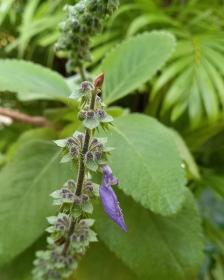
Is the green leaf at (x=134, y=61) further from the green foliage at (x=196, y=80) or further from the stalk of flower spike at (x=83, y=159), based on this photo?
the stalk of flower spike at (x=83, y=159)

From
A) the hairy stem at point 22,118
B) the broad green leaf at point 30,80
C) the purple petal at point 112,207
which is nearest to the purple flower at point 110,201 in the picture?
the purple petal at point 112,207

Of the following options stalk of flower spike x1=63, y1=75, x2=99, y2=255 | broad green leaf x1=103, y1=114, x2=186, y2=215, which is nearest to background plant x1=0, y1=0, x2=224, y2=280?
broad green leaf x1=103, y1=114, x2=186, y2=215

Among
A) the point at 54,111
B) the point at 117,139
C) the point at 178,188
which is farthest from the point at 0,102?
the point at 178,188

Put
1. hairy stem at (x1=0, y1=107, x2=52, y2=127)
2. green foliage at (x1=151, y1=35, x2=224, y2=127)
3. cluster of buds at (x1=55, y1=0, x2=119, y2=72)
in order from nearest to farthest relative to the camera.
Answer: cluster of buds at (x1=55, y1=0, x2=119, y2=72) → hairy stem at (x1=0, y1=107, x2=52, y2=127) → green foliage at (x1=151, y1=35, x2=224, y2=127)

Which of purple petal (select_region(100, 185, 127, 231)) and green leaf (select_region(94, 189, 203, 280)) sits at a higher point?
green leaf (select_region(94, 189, 203, 280))

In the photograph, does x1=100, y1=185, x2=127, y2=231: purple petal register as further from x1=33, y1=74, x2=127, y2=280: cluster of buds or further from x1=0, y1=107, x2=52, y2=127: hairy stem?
x1=0, y1=107, x2=52, y2=127: hairy stem

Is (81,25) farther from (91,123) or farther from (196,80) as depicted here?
(196,80)

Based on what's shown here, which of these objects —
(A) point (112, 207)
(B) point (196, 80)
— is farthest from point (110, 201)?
(B) point (196, 80)
